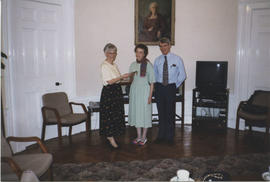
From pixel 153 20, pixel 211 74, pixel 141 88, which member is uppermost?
pixel 153 20

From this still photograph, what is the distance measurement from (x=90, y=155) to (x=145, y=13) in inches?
115

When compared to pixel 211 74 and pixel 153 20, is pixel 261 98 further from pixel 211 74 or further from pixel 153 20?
pixel 153 20

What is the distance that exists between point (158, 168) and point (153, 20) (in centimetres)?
299

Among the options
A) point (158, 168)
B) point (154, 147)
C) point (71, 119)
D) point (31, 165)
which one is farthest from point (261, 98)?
point (31, 165)

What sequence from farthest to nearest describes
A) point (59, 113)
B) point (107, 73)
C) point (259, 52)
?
point (259, 52), point (59, 113), point (107, 73)

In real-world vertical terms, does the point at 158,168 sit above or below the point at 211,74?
below

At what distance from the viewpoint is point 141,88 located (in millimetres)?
3799

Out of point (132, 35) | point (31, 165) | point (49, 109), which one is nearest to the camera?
point (31, 165)

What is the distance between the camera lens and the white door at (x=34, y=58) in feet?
12.7

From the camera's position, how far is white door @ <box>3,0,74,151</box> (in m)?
3.86

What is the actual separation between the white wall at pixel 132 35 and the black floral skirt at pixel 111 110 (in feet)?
4.46

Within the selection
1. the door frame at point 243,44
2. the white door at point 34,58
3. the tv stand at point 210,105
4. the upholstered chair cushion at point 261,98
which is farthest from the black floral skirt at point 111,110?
the door frame at point 243,44

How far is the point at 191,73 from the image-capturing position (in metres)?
5.41

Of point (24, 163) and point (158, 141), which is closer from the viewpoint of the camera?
point (24, 163)
